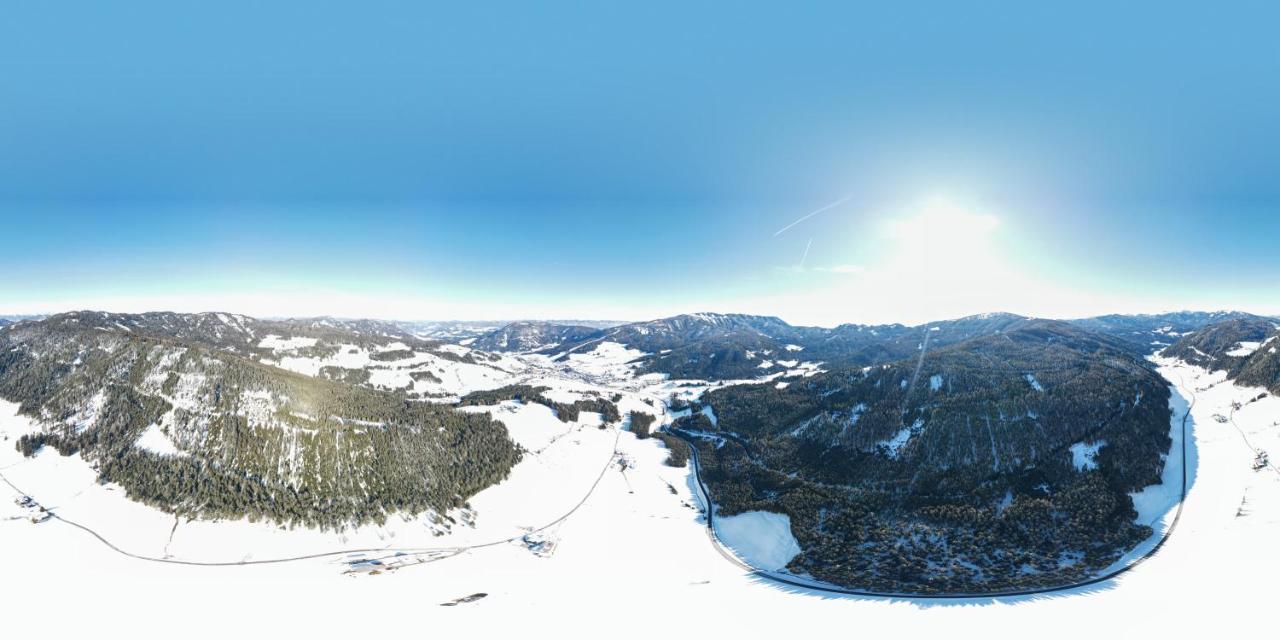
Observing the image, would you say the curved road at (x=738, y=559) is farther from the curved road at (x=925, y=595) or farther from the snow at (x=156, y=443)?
the snow at (x=156, y=443)

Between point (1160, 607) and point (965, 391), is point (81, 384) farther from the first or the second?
point (965, 391)

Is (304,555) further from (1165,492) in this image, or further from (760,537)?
(1165,492)

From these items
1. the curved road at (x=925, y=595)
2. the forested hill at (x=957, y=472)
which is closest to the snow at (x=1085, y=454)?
the forested hill at (x=957, y=472)

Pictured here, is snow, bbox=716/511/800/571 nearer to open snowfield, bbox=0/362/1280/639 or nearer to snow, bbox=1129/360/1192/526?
open snowfield, bbox=0/362/1280/639

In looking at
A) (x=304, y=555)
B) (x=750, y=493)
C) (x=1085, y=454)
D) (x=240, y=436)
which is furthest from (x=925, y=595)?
(x=240, y=436)

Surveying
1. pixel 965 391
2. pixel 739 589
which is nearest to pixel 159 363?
pixel 739 589
